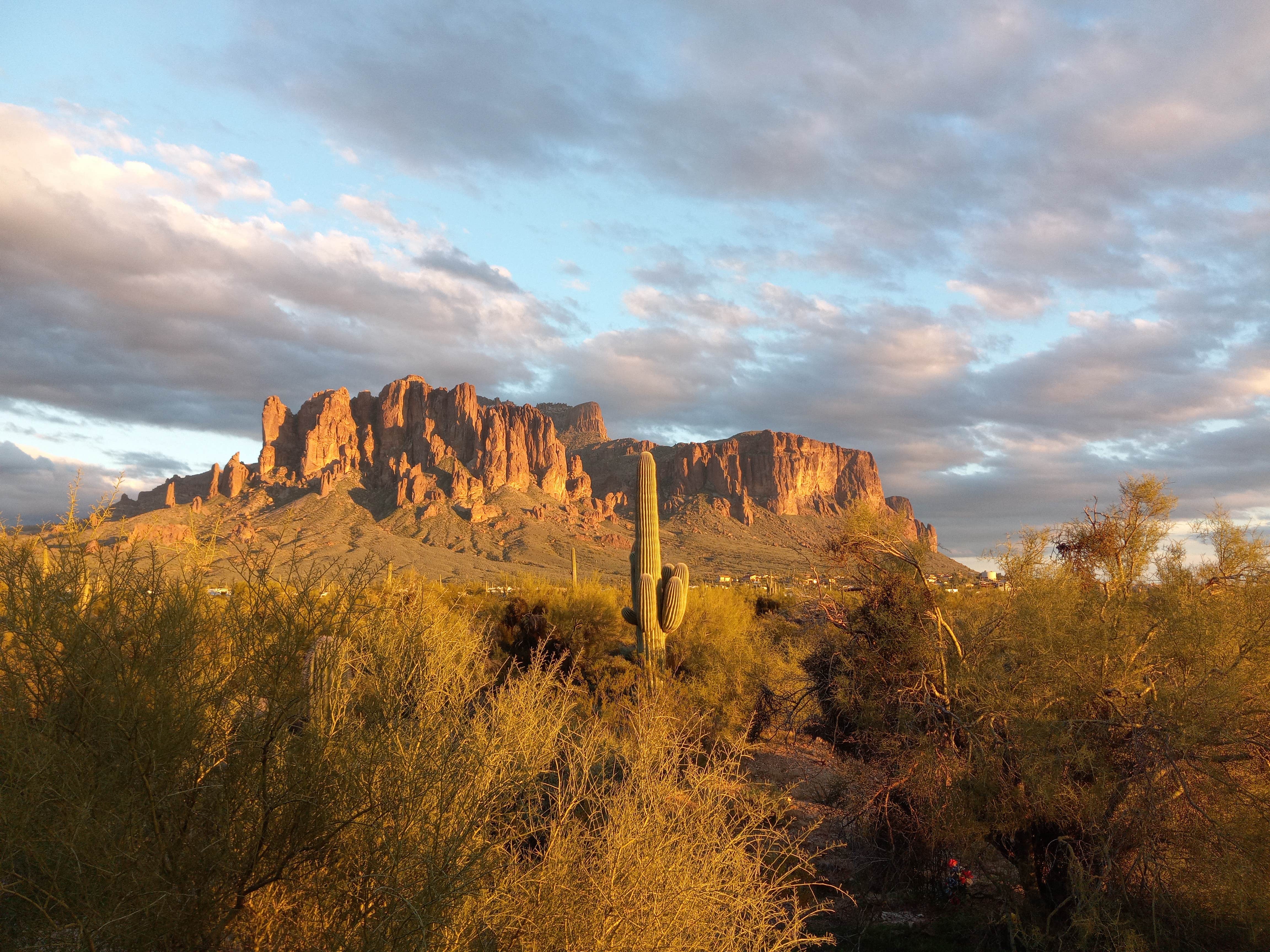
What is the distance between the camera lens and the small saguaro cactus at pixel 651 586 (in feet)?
56.0

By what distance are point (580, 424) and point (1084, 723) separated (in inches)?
6643

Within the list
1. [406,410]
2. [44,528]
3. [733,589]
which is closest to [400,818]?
[44,528]

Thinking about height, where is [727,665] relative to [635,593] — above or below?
below

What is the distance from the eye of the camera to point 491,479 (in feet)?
A: 376

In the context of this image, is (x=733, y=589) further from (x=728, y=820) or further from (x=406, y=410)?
(x=406, y=410)

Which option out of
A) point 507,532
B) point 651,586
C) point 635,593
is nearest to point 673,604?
point 651,586

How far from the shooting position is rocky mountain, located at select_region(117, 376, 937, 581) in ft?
311

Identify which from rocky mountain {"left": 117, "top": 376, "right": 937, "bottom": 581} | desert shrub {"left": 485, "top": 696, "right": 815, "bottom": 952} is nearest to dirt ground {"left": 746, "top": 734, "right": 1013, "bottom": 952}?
desert shrub {"left": 485, "top": 696, "right": 815, "bottom": 952}

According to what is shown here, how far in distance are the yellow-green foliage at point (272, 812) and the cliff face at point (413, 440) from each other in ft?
341

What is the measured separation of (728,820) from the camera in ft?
29.8

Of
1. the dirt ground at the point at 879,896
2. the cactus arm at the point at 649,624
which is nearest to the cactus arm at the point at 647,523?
the cactus arm at the point at 649,624

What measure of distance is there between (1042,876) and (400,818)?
8242 millimetres

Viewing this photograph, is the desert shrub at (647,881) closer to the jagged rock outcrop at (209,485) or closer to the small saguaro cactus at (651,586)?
the small saguaro cactus at (651,586)

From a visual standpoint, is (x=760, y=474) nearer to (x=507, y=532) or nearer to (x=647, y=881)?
(x=507, y=532)
